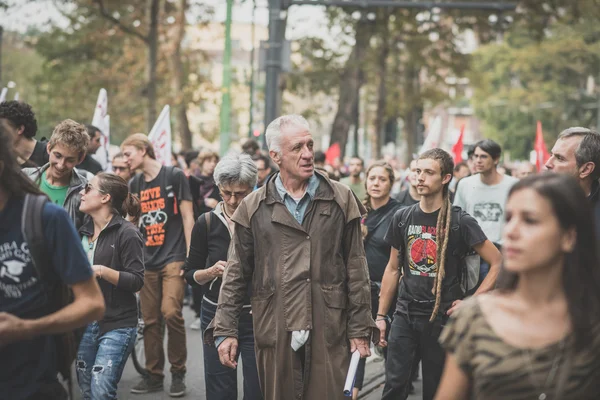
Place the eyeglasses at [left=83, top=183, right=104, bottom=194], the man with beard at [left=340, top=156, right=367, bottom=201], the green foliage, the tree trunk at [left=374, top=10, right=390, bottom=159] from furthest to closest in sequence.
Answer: the green foliage → the tree trunk at [left=374, top=10, right=390, bottom=159] → the man with beard at [left=340, top=156, right=367, bottom=201] → the eyeglasses at [left=83, top=183, right=104, bottom=194]

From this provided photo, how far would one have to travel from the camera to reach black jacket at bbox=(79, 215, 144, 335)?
19.6 feet

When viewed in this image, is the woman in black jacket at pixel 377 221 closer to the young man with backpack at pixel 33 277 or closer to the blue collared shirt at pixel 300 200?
the blue collared shirt at pixel 300 200

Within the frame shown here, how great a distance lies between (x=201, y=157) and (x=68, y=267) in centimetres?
975

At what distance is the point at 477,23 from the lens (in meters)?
26.3

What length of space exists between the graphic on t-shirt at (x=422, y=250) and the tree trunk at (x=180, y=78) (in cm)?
2126

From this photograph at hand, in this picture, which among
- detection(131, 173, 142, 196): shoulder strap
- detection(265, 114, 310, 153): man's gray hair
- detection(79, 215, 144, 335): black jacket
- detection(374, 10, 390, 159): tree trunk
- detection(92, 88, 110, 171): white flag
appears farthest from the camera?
detection(374, 10, 390, 159): tree trunk

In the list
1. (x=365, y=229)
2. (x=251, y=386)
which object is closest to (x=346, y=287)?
(x=251, y=386)

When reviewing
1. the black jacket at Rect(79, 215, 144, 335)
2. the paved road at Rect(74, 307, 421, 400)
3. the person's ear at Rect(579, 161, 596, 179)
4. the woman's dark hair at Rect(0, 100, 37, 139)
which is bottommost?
the paved road at Rect(74, 307, 421, 400)

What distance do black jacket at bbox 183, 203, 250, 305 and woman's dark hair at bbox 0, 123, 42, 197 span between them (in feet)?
8.81

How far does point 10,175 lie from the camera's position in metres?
3.57

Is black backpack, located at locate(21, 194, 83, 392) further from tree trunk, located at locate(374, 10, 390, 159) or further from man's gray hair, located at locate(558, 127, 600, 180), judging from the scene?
tree trunk, located at locate(374, 10, 390, 159)

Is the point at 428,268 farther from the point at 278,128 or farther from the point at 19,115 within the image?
the point at 19,115

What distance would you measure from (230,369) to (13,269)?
267 cm

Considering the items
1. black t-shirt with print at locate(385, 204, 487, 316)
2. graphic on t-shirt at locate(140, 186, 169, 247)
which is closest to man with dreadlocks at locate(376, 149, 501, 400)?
black t-shirt with print at locate(385, 204, 487, 316)
